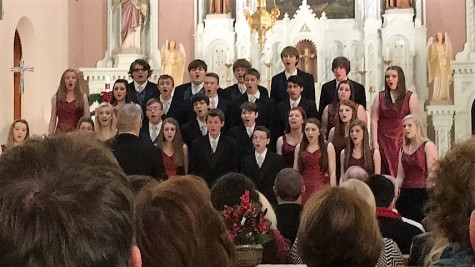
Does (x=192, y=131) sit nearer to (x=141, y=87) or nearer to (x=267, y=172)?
(x=141, y=87)

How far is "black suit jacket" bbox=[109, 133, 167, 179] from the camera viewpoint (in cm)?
648

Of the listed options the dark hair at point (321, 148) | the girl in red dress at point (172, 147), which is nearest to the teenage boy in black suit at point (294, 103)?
the dark hair at point (321, 148)

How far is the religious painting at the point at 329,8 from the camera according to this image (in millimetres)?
16141

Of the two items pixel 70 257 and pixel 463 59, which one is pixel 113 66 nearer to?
pixel 463 59

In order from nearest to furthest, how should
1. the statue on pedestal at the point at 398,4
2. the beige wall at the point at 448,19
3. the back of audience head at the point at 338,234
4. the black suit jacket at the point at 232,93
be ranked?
the back of audience head at the point at 338,234, the black suit jacket at the point at 232,93, the statue on pedestal at the point at 398,4, the beige wall at the point at 448,19

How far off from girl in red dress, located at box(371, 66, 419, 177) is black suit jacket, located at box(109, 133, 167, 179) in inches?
113

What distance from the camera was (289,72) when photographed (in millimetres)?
9391

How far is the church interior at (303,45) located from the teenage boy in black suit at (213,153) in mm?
7139

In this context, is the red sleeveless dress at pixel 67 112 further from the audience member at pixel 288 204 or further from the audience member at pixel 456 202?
the audience member at pixel 456 202

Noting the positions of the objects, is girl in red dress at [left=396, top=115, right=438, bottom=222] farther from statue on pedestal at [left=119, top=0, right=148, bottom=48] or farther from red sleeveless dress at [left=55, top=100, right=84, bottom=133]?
statue on pedestal at [left=119, top=0, right=148, bottom=48]

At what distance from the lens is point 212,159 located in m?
8.23

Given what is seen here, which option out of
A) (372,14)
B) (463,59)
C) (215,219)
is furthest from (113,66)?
(215,219)

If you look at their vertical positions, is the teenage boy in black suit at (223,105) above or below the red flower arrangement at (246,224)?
above

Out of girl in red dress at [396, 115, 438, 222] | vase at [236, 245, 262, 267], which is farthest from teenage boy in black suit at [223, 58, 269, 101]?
vase at [236, 245, 262, 267]
